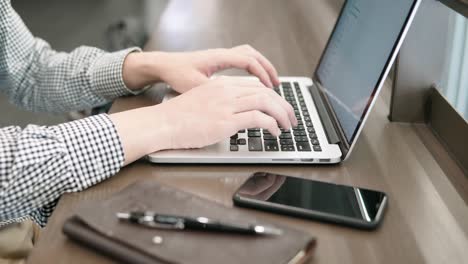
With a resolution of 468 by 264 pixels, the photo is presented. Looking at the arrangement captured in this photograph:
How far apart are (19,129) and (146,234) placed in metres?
0.28

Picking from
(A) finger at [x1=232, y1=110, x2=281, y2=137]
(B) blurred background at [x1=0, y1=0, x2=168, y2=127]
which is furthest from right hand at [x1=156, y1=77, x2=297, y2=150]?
(B) blurred background at [x1=0, y1=0, x2=168, y2=127]

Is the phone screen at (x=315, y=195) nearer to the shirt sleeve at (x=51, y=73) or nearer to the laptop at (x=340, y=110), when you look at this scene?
the laptop at (x=340, y=110)

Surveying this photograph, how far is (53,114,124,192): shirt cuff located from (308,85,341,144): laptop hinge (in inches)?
11.8

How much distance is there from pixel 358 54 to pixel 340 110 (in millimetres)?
97

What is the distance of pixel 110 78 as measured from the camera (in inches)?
40.0

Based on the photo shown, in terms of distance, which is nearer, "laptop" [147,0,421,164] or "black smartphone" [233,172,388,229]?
"black smartphone" [233,172,388,229]

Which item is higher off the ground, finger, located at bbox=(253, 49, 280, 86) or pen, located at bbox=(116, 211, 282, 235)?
finger, located at bbox=(253, 49, 280, 86)

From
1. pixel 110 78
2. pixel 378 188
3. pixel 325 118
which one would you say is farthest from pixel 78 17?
pixel 378 188

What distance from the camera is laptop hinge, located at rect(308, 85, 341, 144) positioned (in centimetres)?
81

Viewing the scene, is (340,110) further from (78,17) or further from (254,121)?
(78,17)

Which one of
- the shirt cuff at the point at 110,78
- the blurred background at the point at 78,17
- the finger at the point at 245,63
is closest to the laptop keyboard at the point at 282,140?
the finger at the point at 245,63

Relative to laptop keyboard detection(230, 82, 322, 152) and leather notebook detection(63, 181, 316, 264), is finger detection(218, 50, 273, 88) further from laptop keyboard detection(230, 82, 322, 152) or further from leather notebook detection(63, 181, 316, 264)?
leather notebook detection(63, 181, 316, 264)

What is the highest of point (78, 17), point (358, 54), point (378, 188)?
point (358, 54)

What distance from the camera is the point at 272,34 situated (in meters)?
1.44
